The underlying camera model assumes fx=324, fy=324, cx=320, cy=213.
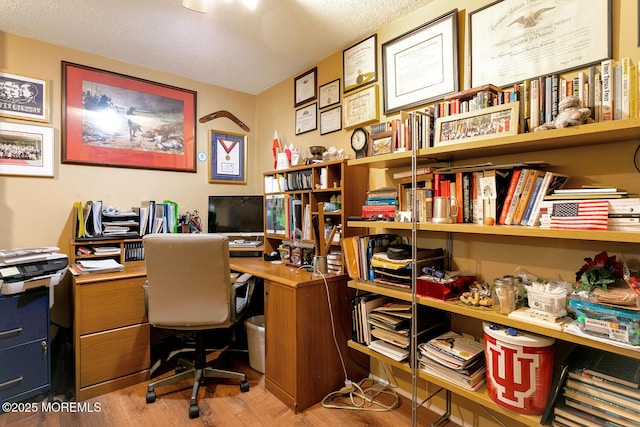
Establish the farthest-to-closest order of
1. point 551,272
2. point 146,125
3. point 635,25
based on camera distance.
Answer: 1. point 146,125
2. point 551,272
3. point 635,25

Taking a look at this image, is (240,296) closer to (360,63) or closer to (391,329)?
(391,329)

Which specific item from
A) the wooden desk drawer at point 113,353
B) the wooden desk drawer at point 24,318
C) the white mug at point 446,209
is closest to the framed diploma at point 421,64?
the white mug at point 446,209

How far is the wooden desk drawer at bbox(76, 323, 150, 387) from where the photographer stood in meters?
2.01

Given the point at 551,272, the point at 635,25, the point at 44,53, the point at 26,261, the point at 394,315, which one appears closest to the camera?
the point at 635,25

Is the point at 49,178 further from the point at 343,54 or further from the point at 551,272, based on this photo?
the point at 551,272

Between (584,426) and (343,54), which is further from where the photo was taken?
(343,54)

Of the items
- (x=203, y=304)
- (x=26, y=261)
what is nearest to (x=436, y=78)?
(x=203, y=304)

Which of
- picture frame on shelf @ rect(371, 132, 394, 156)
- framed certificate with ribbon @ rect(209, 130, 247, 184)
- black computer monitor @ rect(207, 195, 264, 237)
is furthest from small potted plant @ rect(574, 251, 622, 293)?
framed certificate with ribbon @ rect(209, 130, 247, 184)

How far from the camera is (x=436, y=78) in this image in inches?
75.2

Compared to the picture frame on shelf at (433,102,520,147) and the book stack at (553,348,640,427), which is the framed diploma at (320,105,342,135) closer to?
the picture frame on shelf at (433,102,520,147)

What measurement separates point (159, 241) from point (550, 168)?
79.3 inches

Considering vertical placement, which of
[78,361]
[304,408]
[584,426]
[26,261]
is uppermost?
[26,261]

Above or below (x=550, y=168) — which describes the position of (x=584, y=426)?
below

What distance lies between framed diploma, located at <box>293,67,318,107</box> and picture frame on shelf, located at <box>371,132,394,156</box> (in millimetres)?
1020
